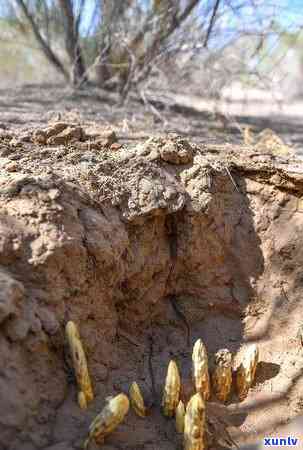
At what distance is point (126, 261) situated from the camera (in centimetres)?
299

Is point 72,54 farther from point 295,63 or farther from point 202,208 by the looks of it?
point 295,63

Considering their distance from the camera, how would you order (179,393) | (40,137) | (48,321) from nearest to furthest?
(48,321), (179,393), (40,137)

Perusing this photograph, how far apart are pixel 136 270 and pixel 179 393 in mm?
840

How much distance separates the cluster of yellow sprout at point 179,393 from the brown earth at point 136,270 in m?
0.07

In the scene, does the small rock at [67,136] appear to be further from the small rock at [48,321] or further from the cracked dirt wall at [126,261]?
the small rock at [48,321]

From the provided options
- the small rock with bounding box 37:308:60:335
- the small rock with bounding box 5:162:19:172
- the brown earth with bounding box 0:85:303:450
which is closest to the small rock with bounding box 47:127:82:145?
the brown earth with bounding box 0:85:303:450

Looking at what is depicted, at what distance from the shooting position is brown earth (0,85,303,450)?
89.3 inches

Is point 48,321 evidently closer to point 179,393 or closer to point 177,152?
point 179,393

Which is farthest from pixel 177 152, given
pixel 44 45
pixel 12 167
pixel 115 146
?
pixel 44 45

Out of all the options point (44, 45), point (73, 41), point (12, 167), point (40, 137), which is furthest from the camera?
point (44, 45)

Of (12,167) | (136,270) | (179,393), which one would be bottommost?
(179,393)

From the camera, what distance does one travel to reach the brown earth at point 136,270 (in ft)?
7.44

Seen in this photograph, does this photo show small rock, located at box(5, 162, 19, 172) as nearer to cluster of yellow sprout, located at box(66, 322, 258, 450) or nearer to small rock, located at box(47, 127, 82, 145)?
small rock, located at box(47, 127, 82, 145)

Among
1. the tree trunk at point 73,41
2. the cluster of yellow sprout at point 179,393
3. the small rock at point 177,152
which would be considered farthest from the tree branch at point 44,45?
the cluster of yellow sprout at point 179,393
